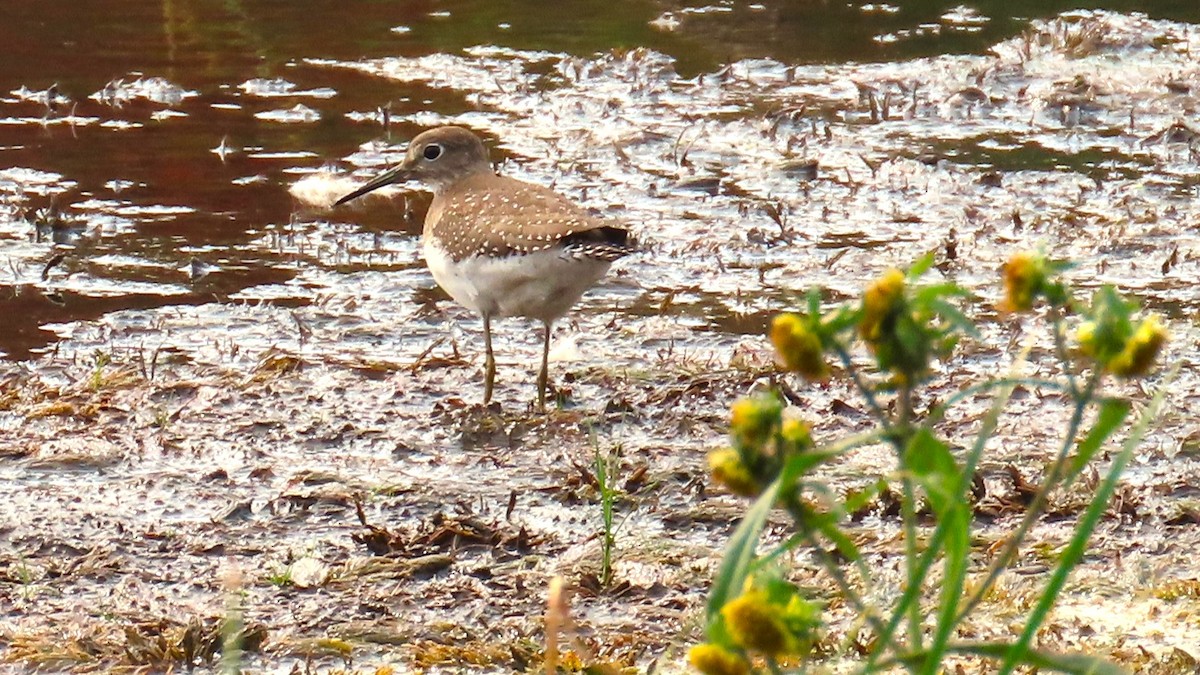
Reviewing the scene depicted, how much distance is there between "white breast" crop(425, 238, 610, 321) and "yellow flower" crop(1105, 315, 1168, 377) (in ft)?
14.4

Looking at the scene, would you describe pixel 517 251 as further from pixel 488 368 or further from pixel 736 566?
pixel 736 566

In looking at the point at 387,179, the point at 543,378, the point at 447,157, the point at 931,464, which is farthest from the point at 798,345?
the point at 387,179

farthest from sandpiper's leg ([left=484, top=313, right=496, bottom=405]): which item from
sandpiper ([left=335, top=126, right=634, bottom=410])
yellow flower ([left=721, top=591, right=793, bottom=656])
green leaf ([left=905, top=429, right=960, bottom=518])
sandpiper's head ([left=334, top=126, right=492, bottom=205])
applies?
yellow flower ([left=721, top=591, right=793, bottom=656])

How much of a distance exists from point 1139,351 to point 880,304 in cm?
25

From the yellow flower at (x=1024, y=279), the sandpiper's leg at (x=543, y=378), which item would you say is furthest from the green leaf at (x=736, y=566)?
the sandpiper's leg at (x=543, y=378)

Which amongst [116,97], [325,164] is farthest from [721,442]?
[116,97]

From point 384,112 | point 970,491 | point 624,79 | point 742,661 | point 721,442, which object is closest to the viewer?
point 742,661

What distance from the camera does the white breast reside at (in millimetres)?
6215

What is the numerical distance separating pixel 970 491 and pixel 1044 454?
1.48 feet

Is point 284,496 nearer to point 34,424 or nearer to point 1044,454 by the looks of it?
point 34,424

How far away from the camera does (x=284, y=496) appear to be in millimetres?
5535

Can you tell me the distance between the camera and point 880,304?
1.86 metres

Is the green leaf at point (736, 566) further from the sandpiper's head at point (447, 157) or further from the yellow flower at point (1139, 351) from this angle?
the sandpiper's head at point (447, 157)

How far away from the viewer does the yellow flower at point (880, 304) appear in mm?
1851
